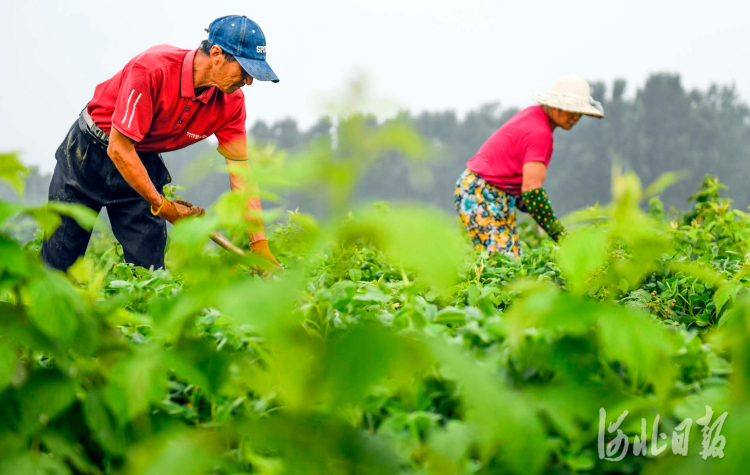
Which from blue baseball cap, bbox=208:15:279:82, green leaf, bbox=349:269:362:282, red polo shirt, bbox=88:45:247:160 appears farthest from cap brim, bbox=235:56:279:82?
green leaf, bbox=349:269:362:282

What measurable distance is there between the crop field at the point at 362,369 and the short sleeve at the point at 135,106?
→ 86.5 inches

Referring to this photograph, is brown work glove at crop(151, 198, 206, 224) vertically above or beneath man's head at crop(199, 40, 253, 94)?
beneath

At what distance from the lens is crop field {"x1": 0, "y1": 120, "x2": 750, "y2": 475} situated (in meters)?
0.76

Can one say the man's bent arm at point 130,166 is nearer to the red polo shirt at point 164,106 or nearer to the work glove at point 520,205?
the red polo shirt at point 164,106

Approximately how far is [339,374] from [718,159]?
85.0 feet

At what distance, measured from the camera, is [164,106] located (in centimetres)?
344

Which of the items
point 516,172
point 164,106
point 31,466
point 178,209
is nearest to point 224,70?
point 164,106

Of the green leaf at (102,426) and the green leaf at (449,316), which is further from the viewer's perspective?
the green leaf at (449,316)

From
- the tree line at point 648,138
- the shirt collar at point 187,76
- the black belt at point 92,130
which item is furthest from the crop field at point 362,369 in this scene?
the tree line at point 648,138

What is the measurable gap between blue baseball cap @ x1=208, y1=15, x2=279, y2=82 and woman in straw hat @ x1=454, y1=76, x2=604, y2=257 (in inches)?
80.4

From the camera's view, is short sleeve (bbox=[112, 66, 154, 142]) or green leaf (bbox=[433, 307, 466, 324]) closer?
green leaf (bbox=[433, 307, 466, 324])

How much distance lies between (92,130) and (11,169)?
285 cm

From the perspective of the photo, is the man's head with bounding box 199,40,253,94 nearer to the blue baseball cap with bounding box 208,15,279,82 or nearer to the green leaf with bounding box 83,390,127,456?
the blue baseball cap with bounding box 208,15,279,82

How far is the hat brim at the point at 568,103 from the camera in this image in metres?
4.56
